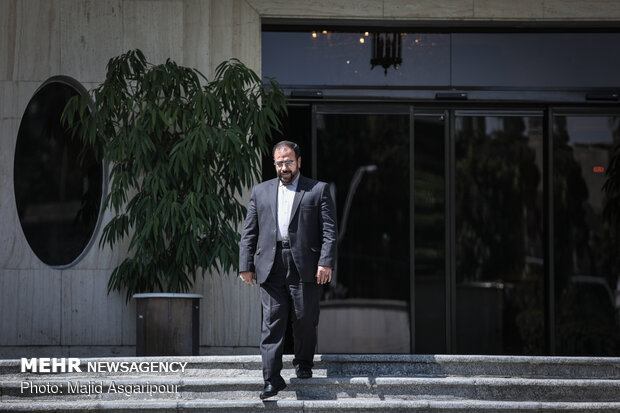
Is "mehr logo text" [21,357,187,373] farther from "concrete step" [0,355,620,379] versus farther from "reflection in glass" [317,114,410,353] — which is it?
"reflection in glass" [317,114,410,353]

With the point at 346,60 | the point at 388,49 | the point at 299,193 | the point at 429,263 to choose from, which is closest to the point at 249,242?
the point at 299,193

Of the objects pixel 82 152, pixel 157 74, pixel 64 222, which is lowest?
pixel 64 222

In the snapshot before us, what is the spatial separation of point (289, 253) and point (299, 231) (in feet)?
0.59

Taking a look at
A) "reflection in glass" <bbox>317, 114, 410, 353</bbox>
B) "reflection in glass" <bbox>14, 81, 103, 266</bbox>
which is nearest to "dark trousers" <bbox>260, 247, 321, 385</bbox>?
"reflection in glass" <bbox>317, 114, 410, 353</bbox>

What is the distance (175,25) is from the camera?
1023 cm

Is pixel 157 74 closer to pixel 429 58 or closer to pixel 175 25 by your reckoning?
pixel 175 25

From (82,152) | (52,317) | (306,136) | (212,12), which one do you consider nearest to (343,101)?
(306,136)

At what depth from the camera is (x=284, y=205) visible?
7250 mm

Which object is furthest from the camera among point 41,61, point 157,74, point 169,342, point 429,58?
point 429,58

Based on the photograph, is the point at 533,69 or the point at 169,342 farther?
the point at 533,69

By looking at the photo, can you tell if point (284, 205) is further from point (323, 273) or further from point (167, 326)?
point (167, 326)

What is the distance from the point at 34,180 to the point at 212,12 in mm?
2660

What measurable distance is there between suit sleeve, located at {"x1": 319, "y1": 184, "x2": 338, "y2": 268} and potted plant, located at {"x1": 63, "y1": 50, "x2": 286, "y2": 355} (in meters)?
2.10

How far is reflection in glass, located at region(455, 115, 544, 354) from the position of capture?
35.5ft
